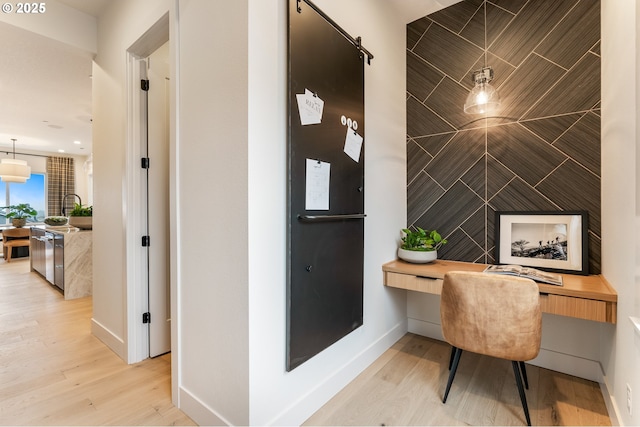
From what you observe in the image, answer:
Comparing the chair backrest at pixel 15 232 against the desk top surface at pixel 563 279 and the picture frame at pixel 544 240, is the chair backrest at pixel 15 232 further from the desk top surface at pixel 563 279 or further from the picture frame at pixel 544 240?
the picture frame at pixel 544 240

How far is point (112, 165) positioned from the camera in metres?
2.39

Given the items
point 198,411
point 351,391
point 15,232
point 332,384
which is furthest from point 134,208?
point 15,232

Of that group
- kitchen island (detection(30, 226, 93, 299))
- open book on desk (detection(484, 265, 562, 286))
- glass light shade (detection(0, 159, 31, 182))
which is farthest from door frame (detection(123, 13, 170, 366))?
glass light shade (detection(0, 159, 31, 182))

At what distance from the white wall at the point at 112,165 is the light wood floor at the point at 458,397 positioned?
1769 millimetres

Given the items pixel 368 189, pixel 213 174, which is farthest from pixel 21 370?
pixel 368 189

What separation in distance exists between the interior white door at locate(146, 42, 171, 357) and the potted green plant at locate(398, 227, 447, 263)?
1.97 metres

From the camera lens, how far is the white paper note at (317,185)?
160cm

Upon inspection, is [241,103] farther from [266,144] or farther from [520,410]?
[520,410]

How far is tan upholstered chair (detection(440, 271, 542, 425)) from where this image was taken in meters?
1.53

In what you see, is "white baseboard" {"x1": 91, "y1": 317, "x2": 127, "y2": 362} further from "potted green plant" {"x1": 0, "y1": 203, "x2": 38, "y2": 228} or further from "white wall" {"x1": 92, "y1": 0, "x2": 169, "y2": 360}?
"potted green plant" {"x1": 0, "y1": 203, "x2": 38, "y2": 228}

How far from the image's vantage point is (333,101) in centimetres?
177

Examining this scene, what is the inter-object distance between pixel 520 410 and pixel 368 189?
5.32ft

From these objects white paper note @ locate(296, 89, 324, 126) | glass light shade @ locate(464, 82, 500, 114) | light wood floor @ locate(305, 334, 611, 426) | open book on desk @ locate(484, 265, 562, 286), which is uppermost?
glass light shade @ locate(464, 82, 500, 114)

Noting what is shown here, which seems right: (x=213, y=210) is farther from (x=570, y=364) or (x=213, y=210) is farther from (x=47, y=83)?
(x=47, y=83)
